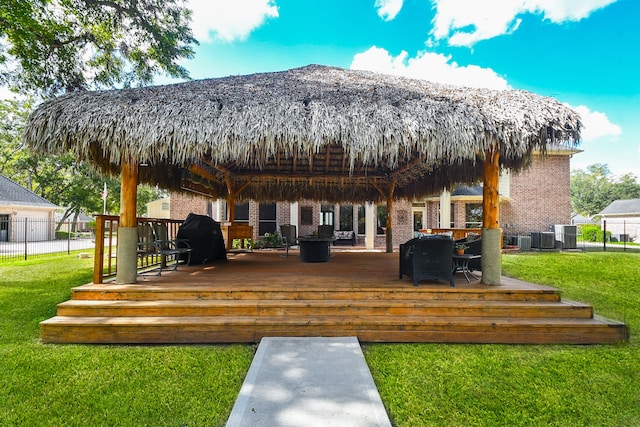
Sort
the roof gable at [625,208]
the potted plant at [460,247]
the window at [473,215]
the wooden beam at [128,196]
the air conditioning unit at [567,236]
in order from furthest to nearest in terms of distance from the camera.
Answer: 1. the roof gable at [625,208]
2. the window at [473,215]
3. the air conditioning unit at [567,236]
4. the potted plant at [460,247]
5. the wooden beam at [128,196]

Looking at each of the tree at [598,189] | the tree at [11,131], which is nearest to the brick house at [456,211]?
the tree at [11,131]

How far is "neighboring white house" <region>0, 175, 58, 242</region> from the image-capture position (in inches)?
914

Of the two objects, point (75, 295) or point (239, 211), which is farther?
point (239, 211)

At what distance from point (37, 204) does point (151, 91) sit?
27820mm

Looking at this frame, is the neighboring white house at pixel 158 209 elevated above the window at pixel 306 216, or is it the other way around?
the neighboring white house at pixel 158 209

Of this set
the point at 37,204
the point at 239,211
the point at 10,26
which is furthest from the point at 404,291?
the point at 37,204

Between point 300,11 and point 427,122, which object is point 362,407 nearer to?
point 427,122

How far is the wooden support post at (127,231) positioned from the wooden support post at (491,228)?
557 cm

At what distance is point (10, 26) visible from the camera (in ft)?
25.0

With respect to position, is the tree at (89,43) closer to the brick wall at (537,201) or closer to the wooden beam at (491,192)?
the wooden beam at (491,192)

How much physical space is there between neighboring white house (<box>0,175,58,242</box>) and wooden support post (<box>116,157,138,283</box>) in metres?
23.2

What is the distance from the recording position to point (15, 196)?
78.0ft

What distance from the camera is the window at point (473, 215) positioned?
17000mm

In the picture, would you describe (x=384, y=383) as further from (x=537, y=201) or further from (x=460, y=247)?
(x=537, y=201)
